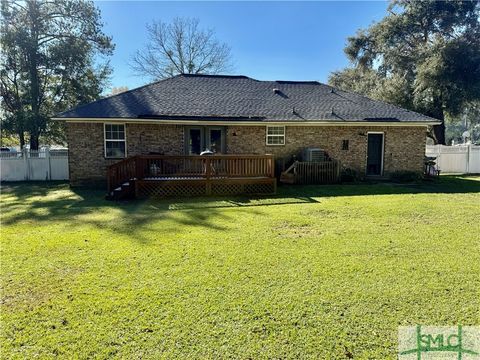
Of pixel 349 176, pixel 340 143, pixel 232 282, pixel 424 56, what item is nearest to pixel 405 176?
pixel 349 176

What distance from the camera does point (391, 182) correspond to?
13602mm

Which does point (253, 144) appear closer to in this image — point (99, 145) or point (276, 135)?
point (276, 135)

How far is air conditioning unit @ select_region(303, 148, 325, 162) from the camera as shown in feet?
43.3

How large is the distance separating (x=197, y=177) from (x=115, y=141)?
461 cm

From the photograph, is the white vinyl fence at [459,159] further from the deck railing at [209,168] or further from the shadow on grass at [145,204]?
the deck railing at [209,168]

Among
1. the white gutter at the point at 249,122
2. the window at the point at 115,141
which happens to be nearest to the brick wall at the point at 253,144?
the window at the point at 115,141

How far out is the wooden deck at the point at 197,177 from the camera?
9.88 metres

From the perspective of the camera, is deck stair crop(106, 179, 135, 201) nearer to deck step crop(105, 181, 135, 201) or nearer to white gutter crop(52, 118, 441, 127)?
deck step crop(105, 181, 135, 201)

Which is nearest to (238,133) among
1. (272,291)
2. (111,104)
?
(111,104)

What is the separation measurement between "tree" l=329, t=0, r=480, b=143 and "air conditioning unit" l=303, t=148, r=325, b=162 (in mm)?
13059

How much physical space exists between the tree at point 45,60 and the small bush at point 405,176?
19949mm

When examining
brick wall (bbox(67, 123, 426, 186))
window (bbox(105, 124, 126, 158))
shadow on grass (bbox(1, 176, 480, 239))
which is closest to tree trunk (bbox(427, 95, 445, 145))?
brick wall (bbox(67, 123, 426, 186))

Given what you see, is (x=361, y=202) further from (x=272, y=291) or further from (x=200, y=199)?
(x=272, y=291)

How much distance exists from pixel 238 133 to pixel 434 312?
10938 millimetres
